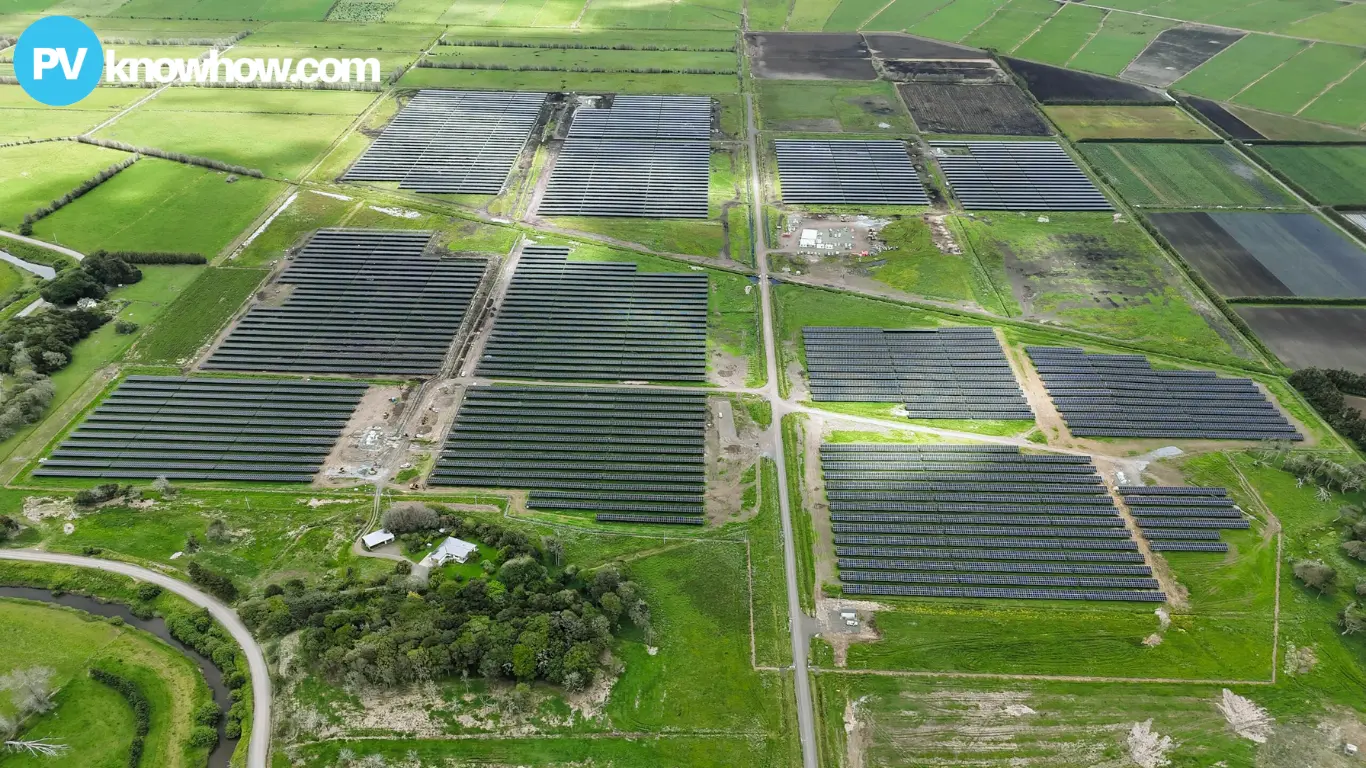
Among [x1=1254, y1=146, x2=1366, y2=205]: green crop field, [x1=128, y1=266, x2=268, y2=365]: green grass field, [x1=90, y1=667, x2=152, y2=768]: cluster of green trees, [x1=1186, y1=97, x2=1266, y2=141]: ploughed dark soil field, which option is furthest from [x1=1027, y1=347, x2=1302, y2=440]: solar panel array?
[x1=128, y1=266, x2=268, y2=365]: green grass field

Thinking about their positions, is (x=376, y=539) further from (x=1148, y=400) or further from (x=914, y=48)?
(x=914, y=48)

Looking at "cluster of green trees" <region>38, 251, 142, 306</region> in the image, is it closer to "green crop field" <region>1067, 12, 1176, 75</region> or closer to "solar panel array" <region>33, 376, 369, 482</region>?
"solar panel array" <region>33, 376, 369, 482</region>

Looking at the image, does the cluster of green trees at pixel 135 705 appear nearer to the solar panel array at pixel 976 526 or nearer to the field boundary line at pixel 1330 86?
the solar panel array at pixel 976 526

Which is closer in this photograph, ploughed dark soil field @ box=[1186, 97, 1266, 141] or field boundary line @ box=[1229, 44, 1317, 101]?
ploughed dark soil field @ box=[1186, 97, 1266, 141]

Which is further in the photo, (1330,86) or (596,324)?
(1330,86)

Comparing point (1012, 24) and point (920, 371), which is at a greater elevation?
point (1012, 24)

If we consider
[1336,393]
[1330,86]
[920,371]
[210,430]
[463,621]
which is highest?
Answer: [1330,86]

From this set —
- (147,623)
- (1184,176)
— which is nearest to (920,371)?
(1184,176)
